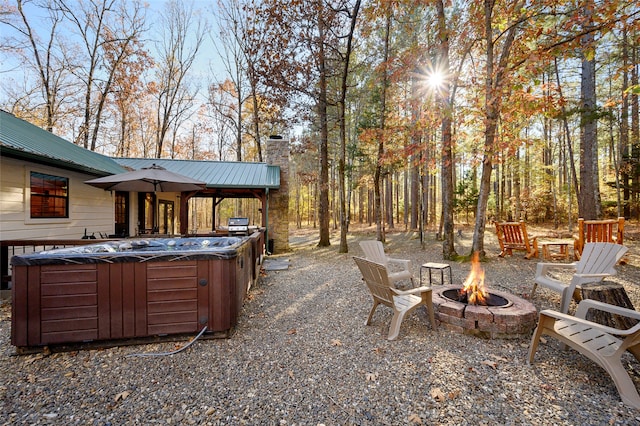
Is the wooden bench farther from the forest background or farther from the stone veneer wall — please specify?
the stone veneer wall

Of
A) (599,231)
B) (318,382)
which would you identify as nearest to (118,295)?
(318,382)

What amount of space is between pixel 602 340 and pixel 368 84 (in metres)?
6.90

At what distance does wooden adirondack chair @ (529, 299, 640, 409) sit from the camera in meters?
1.94

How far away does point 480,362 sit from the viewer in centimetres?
249

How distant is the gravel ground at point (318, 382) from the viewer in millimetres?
1883

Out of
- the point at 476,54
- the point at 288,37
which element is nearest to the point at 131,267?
the point at 288,37

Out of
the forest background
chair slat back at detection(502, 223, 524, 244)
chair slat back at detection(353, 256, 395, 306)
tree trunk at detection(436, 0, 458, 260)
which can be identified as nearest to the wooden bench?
chair slat back at detection(502, 223, 524, 244)

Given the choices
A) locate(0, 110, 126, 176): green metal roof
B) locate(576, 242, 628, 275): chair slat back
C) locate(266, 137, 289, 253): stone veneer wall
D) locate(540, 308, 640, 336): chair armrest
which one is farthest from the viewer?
locate(266, 137, 289, 253): stone veneer wall

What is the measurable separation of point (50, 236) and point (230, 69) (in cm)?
1344

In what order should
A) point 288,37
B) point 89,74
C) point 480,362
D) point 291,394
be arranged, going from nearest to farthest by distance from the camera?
point 291,394
point 480,362
point 288,37
point 89,74

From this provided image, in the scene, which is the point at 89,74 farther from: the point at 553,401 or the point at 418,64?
the point at 553,401

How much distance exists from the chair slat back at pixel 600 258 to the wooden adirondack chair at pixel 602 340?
72.5 inches

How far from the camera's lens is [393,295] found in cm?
306

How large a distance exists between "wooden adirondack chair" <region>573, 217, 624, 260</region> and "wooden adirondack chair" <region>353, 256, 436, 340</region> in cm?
520
